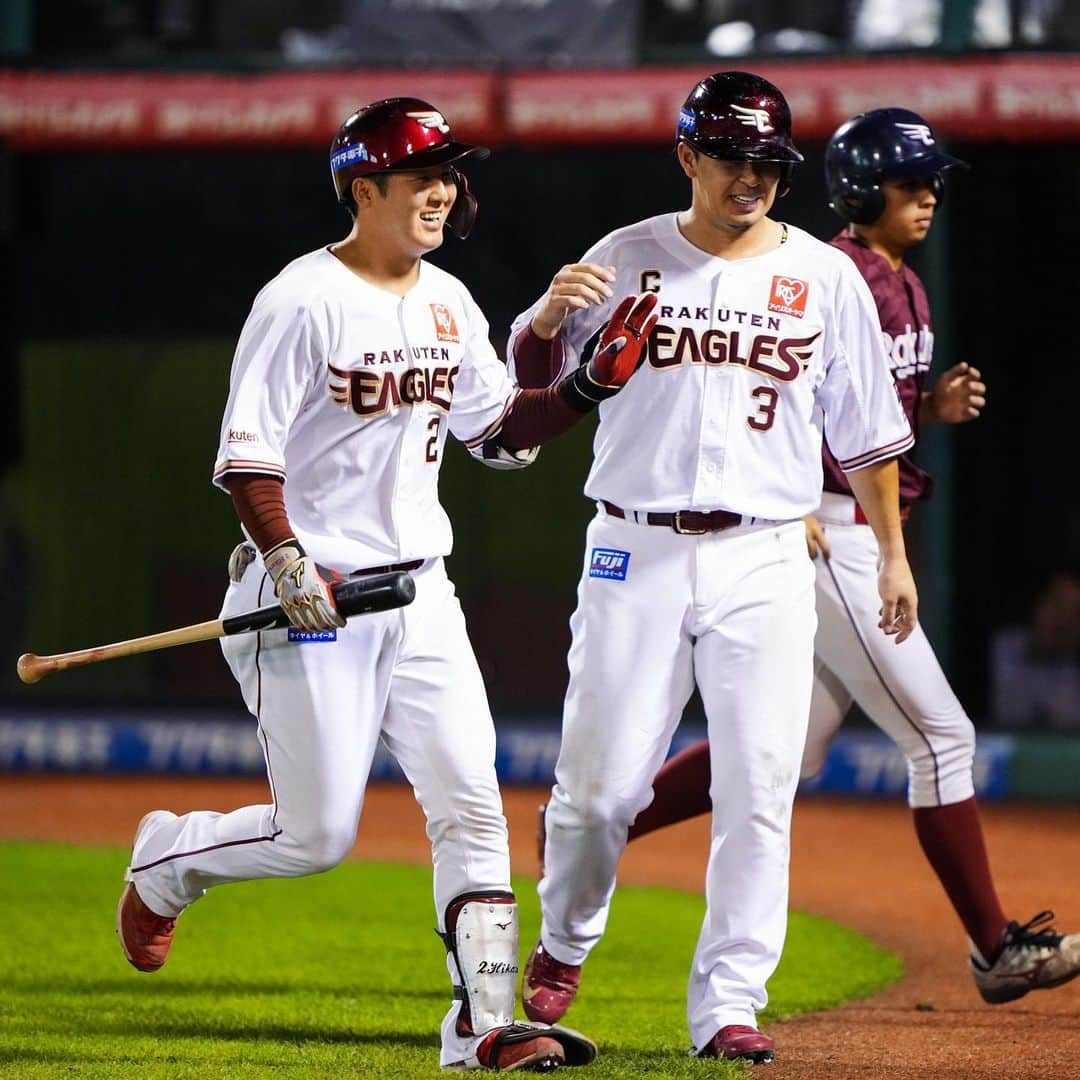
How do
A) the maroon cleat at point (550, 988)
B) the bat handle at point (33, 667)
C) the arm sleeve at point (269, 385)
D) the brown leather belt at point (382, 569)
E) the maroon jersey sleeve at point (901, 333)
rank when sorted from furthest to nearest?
the maroon jersey sleeve at point (901, 333)
the maroon cleat at point (550, 988)
the bat handle at point (33, 667)
the brown leather belt at point (382, 569)
the arm sleeve at point (269, 385)

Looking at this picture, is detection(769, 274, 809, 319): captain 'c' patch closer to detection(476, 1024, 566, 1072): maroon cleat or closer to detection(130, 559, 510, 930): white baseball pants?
detection(130, 559, 510, 930): white baseball pants

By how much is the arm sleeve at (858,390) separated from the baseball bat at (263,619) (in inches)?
42.3

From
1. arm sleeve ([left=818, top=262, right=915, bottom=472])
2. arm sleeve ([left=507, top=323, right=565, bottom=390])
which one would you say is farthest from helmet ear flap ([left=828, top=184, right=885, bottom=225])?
arm sleeve ([left=507, top=323, right=565, bottom=390])

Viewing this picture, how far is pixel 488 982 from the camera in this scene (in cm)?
400

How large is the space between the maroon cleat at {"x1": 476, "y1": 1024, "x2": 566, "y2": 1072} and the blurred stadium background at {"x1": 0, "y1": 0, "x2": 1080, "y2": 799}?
17.9 ft

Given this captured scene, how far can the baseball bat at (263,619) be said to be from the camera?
382cm

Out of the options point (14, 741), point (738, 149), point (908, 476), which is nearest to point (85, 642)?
point (14, 741)

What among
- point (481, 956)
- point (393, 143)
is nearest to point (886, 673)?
point (481, 956)

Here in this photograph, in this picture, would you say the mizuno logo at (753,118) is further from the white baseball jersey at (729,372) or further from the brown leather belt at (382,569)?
the brown leather belt at (382,569)

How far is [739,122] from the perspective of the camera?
414 centimetres

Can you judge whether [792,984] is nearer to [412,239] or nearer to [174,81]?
[412,239]

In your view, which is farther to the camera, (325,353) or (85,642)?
(85,642)

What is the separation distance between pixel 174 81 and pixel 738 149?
631cm

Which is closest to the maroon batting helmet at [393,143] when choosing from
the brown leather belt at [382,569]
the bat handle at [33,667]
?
the brown leather belt at [382,569]
